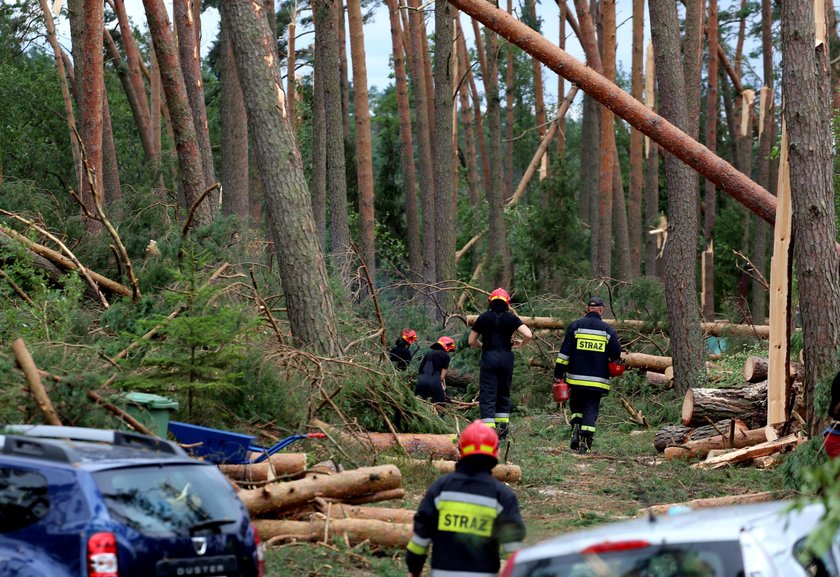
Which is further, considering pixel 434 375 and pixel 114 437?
pixel 434 375

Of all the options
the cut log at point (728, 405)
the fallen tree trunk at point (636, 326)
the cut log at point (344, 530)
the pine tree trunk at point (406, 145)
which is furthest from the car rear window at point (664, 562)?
the pine tree trunk at point (406, 145)

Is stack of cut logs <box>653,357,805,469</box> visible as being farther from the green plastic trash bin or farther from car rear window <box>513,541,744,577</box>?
car rear window <box>513,541,744,577</box>

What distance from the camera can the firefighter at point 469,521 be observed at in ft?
17.5

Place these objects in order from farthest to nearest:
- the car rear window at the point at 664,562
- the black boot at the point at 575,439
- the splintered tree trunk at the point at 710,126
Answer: the splintered tree trunk at the point at 710,126 → the black boot at the point at 575,439 → the car rear window at the point at 664,562

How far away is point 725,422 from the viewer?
499 inches

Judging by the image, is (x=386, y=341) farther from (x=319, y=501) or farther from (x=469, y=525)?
(x=469, y=525)

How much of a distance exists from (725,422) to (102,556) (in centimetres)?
911

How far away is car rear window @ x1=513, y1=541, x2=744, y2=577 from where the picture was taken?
369cm

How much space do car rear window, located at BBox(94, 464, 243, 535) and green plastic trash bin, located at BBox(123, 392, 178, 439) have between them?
99.8 inches

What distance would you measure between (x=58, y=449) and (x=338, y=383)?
570 centimetres

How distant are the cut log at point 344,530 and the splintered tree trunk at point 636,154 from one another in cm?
2155

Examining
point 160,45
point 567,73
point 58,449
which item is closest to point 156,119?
point 160,45

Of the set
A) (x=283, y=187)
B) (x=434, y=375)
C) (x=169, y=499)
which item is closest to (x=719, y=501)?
(x=169, y=499)

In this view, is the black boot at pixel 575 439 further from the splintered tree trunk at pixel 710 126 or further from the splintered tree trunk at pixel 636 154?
the splintered tree trunk at pixel 710 126
